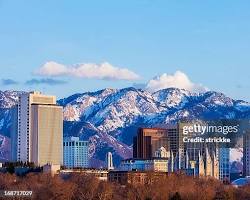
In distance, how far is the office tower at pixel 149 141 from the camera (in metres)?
187

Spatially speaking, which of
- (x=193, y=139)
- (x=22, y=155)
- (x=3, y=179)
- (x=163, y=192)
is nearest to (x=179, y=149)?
(x=193, y=139)

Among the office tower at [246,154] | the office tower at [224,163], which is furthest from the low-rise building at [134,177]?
the office tower at [224,163]

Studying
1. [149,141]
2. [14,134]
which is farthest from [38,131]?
[149,141]

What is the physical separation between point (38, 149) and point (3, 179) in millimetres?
60447

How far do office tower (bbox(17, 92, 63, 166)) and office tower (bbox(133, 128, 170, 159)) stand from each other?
13818 mm

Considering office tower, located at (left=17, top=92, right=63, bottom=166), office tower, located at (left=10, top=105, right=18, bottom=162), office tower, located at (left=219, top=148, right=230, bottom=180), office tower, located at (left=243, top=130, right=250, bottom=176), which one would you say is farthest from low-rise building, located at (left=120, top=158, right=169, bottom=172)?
office tower, located at (left=10, top=105, right=18, bottom=162)

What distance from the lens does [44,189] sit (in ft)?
352

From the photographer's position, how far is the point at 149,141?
627ft

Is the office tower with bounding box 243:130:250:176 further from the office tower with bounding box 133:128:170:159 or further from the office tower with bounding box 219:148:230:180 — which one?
the office tower with bounding box 133:128:170:159

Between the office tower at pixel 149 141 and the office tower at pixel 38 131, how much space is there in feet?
45.3

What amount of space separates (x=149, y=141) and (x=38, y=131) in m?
20.4

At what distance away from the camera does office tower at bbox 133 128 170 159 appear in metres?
187

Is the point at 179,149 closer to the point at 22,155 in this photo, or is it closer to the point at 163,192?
the point at 22,155

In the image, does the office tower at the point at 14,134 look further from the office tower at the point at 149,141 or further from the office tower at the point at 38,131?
the office tower at the point at 149,141
